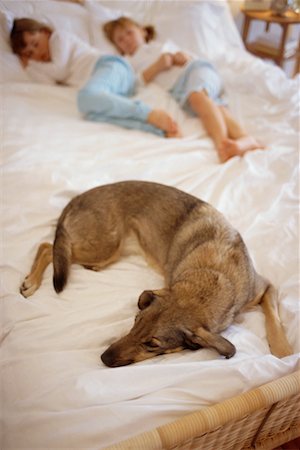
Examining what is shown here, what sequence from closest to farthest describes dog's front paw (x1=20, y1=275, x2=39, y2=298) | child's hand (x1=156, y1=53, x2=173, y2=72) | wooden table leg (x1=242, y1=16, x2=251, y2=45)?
dog's front paw (x1=20, y1=275, x2=39, y2=298) < child's hand (x1=156, y1=53, x2=173, y2=72) < wooden table leg (x1=242, y1=16, x2=251, y2=45)

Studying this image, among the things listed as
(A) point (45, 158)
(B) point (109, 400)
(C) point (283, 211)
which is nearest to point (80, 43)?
(A) point (45, 158)

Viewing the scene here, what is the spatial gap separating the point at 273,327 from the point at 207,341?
37 cm

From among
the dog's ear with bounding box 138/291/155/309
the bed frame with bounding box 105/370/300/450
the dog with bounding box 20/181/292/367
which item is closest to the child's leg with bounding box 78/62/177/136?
the dog with bounding box 20/181/292/367

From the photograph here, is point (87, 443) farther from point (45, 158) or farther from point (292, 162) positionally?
point (292, 162)

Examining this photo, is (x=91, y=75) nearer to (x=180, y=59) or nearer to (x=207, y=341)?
(x=180, y=59)

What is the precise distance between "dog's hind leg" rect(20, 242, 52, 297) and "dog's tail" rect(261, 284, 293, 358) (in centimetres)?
102

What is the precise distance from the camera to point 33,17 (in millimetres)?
2078

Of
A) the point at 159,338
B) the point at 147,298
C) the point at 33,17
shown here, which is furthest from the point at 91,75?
the point at 159,338

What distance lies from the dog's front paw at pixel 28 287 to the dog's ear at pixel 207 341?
0.68 m

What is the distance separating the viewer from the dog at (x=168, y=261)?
133cm

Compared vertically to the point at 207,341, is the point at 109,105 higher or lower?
higher

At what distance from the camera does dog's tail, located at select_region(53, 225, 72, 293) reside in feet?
5.15

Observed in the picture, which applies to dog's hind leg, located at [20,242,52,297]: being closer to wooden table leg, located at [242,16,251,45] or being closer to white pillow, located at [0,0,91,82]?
white pillow, located at [0,0,91,82]

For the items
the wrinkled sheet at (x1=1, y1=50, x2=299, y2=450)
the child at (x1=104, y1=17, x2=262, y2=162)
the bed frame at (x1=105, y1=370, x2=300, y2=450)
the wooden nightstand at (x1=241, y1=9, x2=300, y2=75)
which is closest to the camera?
the bed frame at (x1=105, y1=370, x2=300, y2=450)
